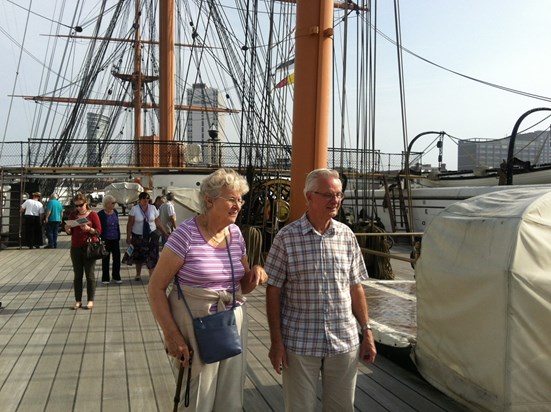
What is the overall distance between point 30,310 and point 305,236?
5068 millimetres

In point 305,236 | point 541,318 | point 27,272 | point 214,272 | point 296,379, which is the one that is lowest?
point 27,272

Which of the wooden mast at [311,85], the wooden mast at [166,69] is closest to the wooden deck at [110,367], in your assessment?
the wooden mast at [311,85]

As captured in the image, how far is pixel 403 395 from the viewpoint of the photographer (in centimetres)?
359

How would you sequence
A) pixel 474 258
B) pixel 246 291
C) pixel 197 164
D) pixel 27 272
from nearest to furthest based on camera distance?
pixel 246 291 < pixel 474 258 < pixel 27 272 < pixel 197 164

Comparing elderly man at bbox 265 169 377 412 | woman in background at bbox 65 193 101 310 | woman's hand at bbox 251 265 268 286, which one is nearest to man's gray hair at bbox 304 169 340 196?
elderly man at bbox 265 169 377 412

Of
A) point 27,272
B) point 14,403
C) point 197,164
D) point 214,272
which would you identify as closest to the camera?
point 214,272

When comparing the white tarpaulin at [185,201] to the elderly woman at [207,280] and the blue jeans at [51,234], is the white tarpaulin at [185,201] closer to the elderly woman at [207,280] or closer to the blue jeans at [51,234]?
the blue jeans at [51,234]

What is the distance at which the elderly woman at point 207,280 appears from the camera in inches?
86.9

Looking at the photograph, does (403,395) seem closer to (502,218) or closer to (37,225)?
(502,218)

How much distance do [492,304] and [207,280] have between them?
133 cm

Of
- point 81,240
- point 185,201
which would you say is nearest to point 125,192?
point 185,201

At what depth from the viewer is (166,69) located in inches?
714

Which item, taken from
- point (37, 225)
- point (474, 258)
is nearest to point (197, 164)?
point (37, 225)

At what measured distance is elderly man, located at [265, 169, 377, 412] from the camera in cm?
238
